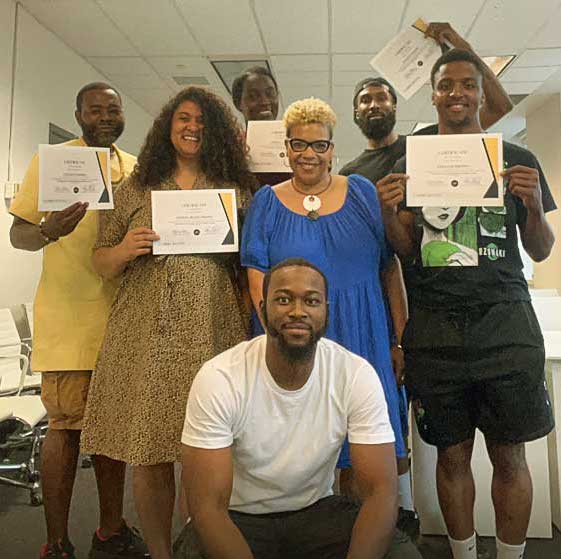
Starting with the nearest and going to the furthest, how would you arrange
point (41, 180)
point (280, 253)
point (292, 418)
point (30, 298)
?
point (292, 418) < point (280, 253) < point (41, 180) < point (30, 298)

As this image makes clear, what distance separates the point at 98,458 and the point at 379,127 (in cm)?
183

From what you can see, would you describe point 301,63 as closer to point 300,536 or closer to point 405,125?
point 405,125

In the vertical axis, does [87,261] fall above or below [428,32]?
below

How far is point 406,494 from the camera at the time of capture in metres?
2.45

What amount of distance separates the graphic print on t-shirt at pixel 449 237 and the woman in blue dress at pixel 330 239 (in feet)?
0.46

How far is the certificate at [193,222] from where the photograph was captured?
178 cm

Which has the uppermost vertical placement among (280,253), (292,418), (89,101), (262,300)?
(89,101)

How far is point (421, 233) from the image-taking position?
1.80 metres

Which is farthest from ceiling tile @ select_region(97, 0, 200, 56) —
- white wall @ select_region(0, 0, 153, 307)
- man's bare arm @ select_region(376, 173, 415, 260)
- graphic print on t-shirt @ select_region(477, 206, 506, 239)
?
graphic print on t-shirt @ select_region(477, 206, 506, 239)

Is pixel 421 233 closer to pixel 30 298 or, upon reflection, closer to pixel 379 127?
pixel 379 127

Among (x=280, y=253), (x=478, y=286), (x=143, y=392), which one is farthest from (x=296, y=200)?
(x=143, y=392)

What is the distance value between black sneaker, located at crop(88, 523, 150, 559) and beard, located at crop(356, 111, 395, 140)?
1983mm

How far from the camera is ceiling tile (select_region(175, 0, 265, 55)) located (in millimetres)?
4441

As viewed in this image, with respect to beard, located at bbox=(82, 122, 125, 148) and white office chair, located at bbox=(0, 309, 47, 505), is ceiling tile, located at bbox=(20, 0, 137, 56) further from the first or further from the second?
beard, located at bbox=(82, 122, 125, 148)
